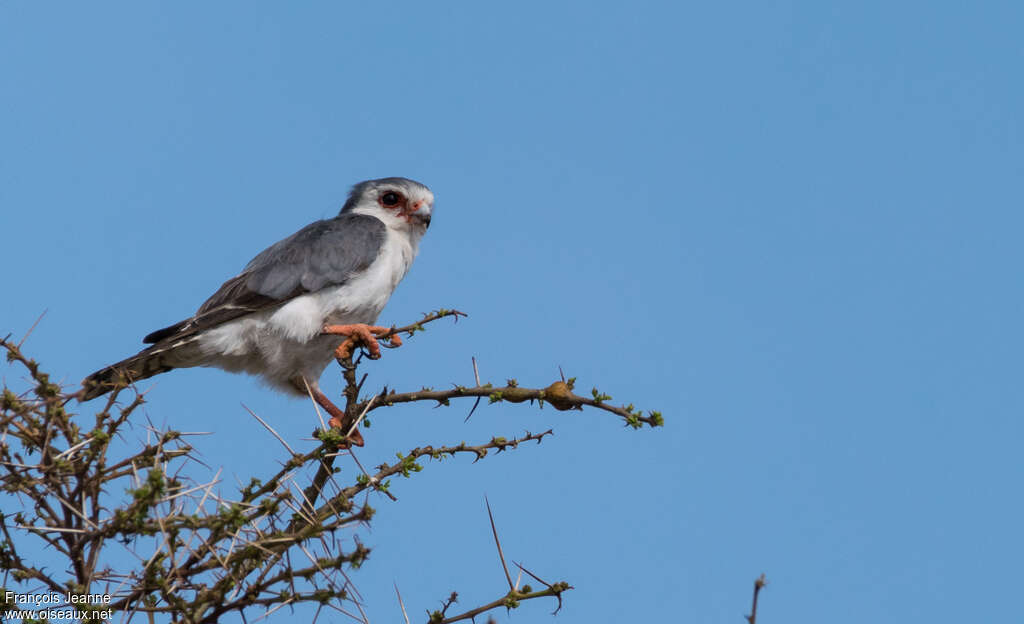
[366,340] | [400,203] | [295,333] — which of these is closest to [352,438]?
[366,340]

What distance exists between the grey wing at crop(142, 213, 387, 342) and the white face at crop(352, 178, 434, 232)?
1.79 ft

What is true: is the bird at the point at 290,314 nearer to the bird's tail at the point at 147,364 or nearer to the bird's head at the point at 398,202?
the bird's tail at the point at 147,364

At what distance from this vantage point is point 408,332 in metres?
5.12

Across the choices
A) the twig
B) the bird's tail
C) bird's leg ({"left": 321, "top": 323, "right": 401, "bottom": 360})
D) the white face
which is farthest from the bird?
the twig

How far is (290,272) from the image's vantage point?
7188 mm

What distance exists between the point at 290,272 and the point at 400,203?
144 cm

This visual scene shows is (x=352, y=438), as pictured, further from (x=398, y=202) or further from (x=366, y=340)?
(x=398, y=202)

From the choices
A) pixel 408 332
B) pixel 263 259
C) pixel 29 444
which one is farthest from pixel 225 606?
pixel 263 259

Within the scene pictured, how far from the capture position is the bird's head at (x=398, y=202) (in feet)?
27.0

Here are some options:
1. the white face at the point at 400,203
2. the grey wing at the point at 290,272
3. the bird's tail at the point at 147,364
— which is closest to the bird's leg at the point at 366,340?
the grey wing at the point at 290,272

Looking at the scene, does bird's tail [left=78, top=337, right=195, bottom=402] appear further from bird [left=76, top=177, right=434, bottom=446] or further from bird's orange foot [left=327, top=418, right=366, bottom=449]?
bird's orange foot [left=327, top=418, right=366, bottom=449]

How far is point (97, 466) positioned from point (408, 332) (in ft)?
5.70

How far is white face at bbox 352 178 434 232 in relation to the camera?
8234 millimetres

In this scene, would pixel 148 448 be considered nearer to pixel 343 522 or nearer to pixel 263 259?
pixel 343 522
